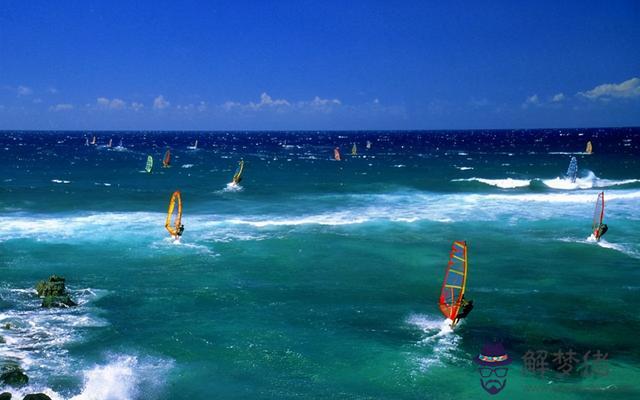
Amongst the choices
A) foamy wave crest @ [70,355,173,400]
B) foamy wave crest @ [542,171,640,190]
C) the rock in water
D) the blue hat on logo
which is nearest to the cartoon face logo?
the blue hat on logo

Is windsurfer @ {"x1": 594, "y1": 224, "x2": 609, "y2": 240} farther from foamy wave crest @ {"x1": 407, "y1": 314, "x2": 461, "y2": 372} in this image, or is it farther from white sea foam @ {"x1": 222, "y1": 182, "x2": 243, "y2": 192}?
white sea foam @ {"x1": 222, "y1": 182, "x2": 243, "y2": 192}

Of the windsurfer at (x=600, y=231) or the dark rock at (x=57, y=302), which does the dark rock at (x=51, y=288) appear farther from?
the windsurfer at (x=600, y=231)

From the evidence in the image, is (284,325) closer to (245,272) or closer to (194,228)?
(245,272)

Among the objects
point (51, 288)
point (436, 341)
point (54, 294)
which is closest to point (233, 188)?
point (51, 288)

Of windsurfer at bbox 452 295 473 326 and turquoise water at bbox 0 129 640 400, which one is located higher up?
windsurfer at bbox 452 295 473 326

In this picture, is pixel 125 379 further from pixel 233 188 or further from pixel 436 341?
pixel 233 188

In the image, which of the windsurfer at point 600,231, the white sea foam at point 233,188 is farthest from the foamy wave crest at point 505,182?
the windsurfer at point 600,231
